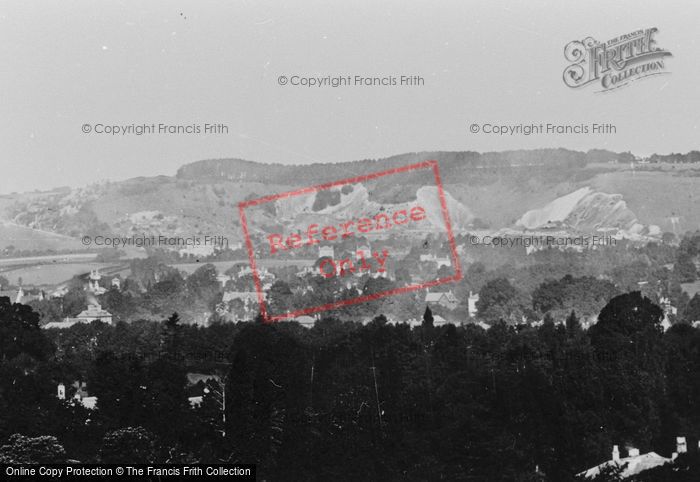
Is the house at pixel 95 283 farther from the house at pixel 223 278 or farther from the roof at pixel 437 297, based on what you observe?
the roof at pixel 437 297

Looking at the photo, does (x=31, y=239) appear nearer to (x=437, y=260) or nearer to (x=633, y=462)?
(x=437, y=260)

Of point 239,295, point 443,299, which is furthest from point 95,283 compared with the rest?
point 443,299

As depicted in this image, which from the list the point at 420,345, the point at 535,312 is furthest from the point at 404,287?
the point at 420,345

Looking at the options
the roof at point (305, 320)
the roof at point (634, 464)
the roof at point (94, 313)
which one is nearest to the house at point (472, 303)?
the roof at point (305, 320)

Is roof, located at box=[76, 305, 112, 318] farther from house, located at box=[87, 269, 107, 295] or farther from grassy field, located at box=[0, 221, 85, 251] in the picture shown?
grassy field, located at box=[0, 221, 85, 251]

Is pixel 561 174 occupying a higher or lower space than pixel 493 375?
higher

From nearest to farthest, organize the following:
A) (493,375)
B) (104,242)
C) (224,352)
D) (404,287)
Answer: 1. (493,375)
2. (224,352)
3. (404,287)
4. (104,242)

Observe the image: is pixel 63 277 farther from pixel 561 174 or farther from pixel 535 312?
pixel 561 174
